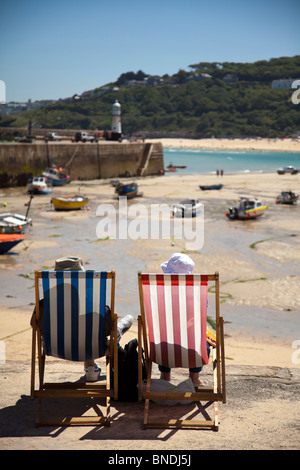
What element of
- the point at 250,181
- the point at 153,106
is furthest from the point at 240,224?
the point at 153,106

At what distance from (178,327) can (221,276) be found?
30.0 ft

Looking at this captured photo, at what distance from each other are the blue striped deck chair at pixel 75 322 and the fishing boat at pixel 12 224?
503 inches

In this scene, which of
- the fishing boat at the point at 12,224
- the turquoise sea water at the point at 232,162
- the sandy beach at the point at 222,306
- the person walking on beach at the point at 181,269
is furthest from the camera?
the turquoise sea water at the point at 232,162

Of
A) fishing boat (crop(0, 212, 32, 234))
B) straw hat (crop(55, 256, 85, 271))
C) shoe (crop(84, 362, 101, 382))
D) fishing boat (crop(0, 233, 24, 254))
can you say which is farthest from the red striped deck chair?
fishing boat (crop(0, 212, 32, 234))

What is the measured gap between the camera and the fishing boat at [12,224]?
16.5 m

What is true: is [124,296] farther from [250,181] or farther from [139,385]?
[250,181]

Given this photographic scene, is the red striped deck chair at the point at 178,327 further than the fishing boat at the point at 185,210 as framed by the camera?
No

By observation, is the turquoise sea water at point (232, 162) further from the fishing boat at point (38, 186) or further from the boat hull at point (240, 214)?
the boat hull at point (240, 214)

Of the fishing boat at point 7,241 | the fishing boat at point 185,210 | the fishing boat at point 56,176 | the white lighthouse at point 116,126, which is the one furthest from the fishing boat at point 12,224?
the white lighthouse at point 116,126

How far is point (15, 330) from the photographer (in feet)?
28.6

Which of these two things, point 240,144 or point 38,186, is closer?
point 38,186

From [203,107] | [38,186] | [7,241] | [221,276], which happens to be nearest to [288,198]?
[38,186]

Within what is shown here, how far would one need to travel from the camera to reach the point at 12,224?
55.2 feet

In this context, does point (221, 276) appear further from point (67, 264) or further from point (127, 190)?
point (127, 190)
